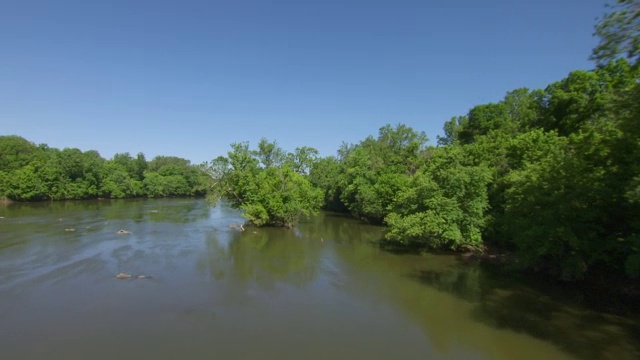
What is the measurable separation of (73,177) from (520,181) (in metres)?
82.6

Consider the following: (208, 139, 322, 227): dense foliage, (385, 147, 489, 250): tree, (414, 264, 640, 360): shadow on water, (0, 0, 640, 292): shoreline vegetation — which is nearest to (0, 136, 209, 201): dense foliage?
(208, 139, 322, 227): dense foliage

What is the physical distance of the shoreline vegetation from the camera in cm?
1708

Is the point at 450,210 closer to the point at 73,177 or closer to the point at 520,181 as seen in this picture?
the point at 520,181

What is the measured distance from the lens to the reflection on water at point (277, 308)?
47.1 ft

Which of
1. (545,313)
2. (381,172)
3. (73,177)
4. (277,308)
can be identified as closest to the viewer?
(545,313)

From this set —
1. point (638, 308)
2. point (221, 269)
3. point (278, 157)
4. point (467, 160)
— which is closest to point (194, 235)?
point (221, 269)

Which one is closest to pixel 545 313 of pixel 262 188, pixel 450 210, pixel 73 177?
pixel 450 210

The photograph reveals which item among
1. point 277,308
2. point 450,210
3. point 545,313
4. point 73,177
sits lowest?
point 277,308

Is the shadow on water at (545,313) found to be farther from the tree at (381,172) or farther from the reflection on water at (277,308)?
the tree at (381,172)

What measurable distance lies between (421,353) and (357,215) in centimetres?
4187

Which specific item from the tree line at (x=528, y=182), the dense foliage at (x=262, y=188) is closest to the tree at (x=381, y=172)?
the tree line at (x=528, y=182)

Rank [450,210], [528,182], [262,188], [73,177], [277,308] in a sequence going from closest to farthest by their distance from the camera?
[277,308], [528,182], [450,210], [262,188], [73,177]

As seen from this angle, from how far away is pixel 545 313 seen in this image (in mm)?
17609

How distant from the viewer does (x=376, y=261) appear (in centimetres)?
2825
